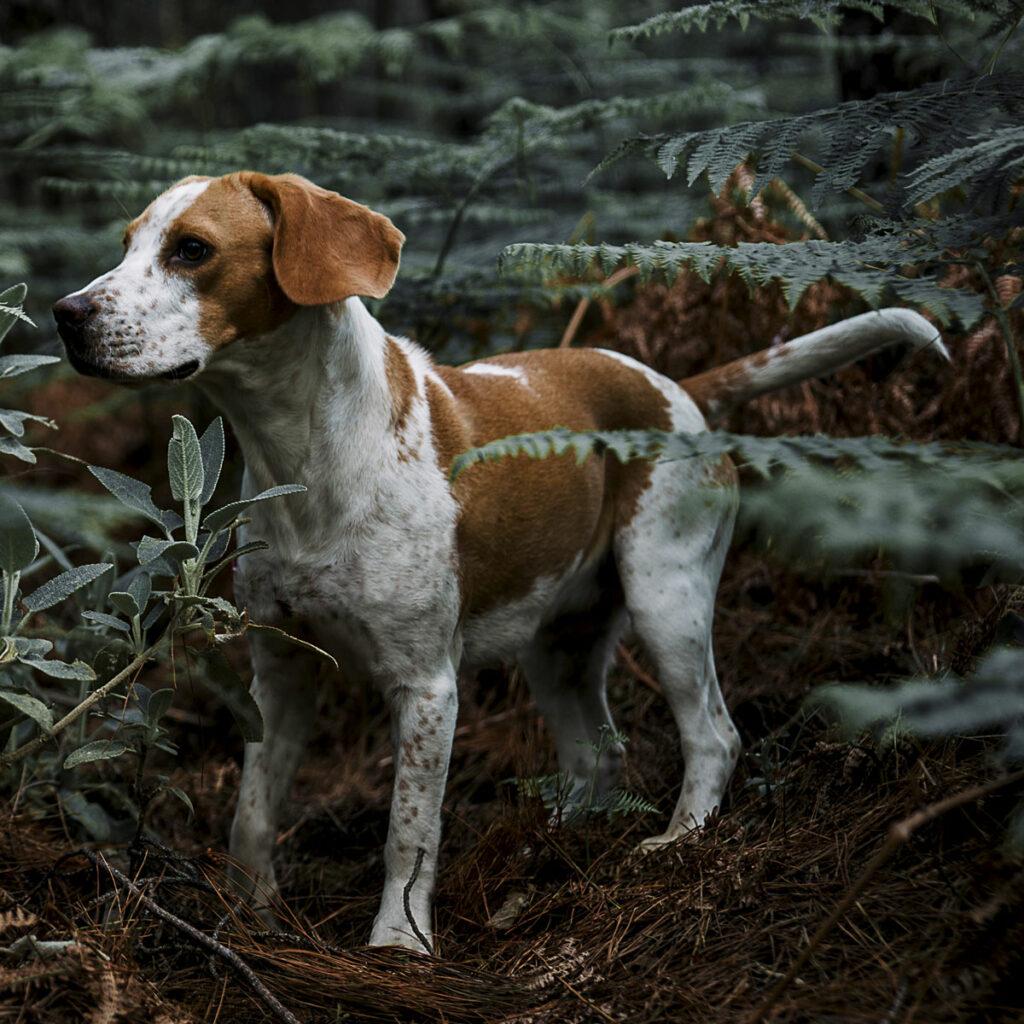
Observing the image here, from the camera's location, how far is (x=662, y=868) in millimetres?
2895

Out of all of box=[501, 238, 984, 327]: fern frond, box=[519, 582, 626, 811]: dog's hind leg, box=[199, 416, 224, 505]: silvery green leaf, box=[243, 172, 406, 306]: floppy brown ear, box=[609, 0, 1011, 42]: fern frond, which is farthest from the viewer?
box=[519, 582, 626, 811]: dog's hind leg

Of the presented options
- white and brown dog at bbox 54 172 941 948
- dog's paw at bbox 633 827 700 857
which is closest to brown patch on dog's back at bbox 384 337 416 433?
white and brown dog at bbox 54 172 941 948

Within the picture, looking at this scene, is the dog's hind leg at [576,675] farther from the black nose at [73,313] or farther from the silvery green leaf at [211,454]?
the black nose at [73,313]

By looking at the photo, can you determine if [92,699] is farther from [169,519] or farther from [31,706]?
[169,519]

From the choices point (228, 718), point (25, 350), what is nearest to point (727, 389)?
point (228, 718)

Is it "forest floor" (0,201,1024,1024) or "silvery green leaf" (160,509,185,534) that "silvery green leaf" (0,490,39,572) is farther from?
"forest floor" (0,201,1024,1024)

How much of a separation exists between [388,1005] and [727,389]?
2.31 meters

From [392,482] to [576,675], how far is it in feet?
4.02

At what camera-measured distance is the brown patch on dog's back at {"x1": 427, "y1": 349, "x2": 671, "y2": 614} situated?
3375 millimetres

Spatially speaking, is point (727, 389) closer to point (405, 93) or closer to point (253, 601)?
point (253, 601)

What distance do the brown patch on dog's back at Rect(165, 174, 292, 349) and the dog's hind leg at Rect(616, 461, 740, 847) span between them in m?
1.34

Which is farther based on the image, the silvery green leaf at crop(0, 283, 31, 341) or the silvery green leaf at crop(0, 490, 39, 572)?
the silvery green leaf at crop(0, 283, 31, 341)

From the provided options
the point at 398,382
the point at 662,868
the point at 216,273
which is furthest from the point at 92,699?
the point at 662,868

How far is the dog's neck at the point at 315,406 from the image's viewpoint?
3105 millimetres
